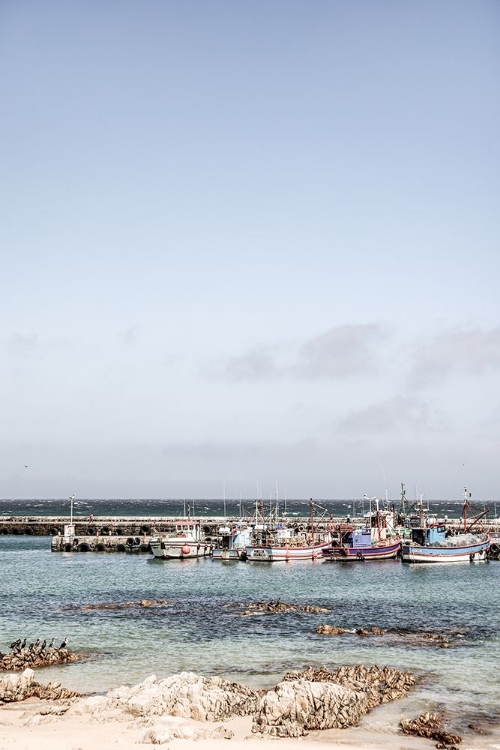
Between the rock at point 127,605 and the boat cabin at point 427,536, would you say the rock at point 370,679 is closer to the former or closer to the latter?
the rock at point 127,605

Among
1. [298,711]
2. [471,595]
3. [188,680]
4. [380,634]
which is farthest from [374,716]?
[471,595]

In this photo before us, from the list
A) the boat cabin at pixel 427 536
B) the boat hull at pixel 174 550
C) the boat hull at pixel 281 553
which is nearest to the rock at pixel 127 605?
the boat hull at pixel 281 553

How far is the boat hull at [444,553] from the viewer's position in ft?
262

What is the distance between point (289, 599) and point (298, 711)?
29.8 metres

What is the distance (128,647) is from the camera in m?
35.0

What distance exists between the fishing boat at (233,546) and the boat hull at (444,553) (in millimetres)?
19206

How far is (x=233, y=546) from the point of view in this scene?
3479 inches

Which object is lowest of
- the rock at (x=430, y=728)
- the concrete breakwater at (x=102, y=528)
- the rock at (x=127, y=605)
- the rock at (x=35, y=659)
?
the concrete breakwater at (x=102, y=528)

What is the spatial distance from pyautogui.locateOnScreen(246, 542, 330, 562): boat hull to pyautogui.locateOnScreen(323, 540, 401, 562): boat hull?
4.81ft

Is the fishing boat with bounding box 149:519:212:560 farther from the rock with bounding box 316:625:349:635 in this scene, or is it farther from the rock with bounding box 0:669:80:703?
the rock with bounding box 0:669:80:703

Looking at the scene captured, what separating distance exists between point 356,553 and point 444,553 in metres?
10.1

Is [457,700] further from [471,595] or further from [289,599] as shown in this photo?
[471,595]

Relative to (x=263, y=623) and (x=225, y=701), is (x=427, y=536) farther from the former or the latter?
A: (x=225, y=701)

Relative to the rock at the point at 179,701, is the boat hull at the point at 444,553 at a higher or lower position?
lower
